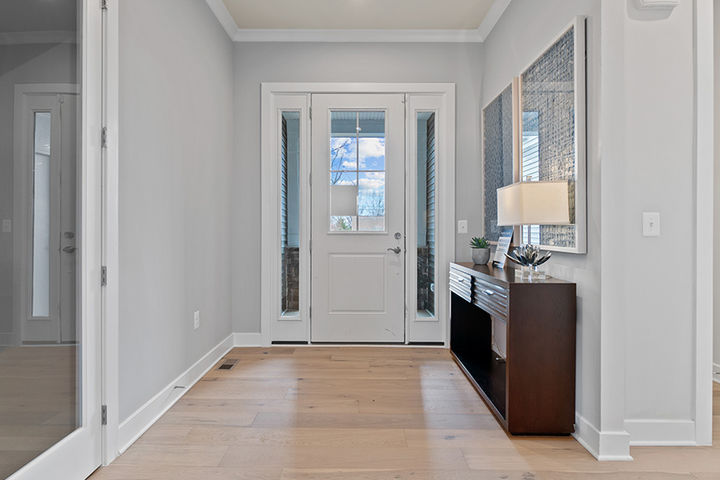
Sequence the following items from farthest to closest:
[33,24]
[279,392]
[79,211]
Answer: [279,392] < [79,211] < [33,24]

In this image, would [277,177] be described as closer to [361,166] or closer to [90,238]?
[361,166]

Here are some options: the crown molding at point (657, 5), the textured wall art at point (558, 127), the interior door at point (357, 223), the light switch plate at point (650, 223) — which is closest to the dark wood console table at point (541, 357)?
the textured wall art at point (558, 127)

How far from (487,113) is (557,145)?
53.8 inches

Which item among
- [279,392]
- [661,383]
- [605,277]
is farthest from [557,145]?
[279,392]

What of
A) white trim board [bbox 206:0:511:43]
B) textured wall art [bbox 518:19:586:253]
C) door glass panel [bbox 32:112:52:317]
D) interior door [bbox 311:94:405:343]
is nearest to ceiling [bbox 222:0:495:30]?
white trim board [bbox 206:0:511:43]

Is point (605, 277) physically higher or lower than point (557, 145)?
lower

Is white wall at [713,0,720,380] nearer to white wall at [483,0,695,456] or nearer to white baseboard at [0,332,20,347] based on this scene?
white wall at [483,0,695,456]

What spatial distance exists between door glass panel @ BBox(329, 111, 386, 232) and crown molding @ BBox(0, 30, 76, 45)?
230cm

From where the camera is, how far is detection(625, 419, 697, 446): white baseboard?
2.02 meters

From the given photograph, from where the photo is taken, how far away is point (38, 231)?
156 cm

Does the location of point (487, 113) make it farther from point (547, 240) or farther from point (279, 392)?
point (279, 392)

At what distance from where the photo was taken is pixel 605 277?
75.9 inches

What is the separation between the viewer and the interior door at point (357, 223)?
379cm

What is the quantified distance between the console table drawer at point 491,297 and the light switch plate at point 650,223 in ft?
2.28
